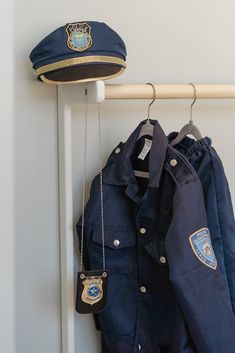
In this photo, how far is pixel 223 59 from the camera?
115 centimetres

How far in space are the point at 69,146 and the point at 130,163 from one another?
0.44 ft

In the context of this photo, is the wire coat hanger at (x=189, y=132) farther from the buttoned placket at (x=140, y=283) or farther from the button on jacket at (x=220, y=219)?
the buttoned placket at (x=140, y=283)

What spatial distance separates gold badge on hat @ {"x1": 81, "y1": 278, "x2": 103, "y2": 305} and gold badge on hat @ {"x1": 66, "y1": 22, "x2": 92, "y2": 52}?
44 cm

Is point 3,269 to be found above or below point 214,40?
below

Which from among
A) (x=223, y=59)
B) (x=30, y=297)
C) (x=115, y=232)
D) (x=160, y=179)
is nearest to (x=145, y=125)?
(x=160, y=179)

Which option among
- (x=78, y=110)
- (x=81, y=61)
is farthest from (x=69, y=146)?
(x=81, y=61)

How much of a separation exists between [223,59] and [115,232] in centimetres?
52

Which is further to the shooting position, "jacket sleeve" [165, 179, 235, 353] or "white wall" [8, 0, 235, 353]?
"white wall" [8, 0, 235, 353]

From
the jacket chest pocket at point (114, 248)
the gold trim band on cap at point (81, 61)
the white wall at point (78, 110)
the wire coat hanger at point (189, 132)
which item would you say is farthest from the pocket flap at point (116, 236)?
the gold trim band on cap at point (81, 61)

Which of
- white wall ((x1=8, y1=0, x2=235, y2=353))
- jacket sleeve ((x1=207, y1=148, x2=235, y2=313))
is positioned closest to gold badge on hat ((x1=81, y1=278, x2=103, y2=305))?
white wall ((x1=8, y1=0, x2=235, y2=353))

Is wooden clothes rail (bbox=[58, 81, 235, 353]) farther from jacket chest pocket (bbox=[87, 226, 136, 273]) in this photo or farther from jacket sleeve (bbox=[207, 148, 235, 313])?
jacket sleeve (bbox=[207, 148, 235, 313])

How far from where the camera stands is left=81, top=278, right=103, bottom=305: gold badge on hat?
0.91m

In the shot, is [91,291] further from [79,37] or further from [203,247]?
[79,37]

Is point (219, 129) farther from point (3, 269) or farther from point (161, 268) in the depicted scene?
point (3, 269)
